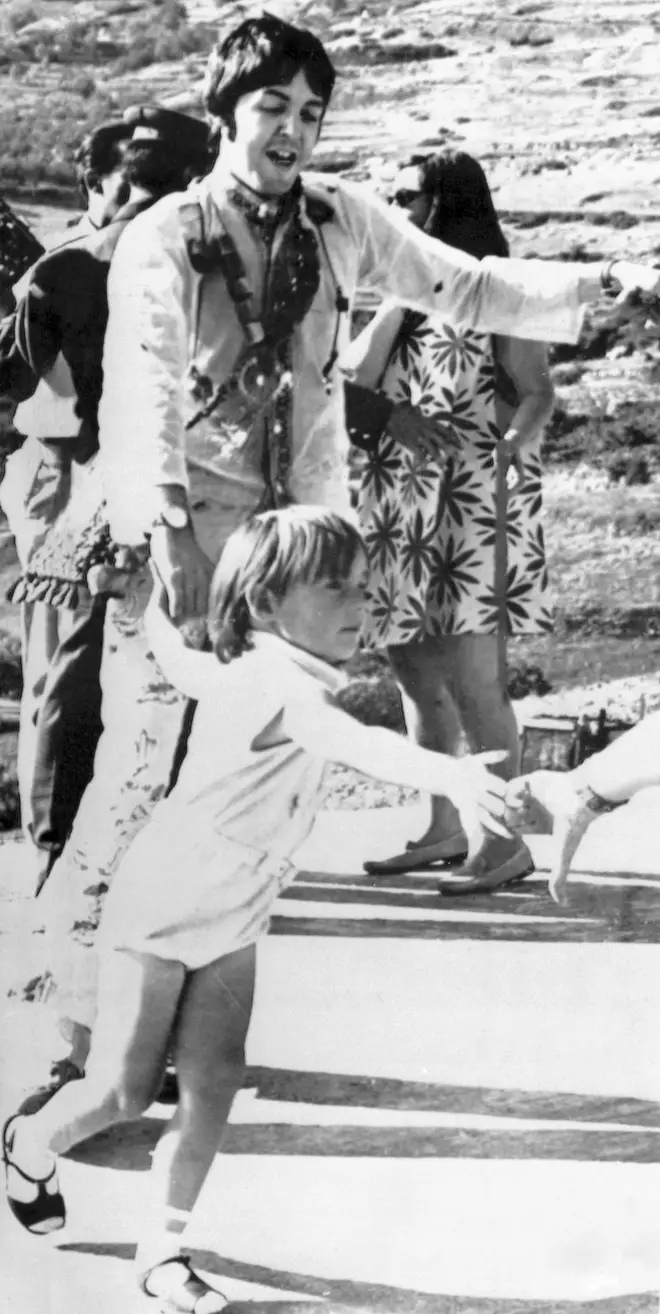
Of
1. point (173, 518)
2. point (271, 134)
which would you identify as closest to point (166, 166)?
point (271, 134)

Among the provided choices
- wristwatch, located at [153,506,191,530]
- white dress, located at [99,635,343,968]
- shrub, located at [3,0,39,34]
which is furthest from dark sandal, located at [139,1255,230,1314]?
shrub, located at [3,0,39,34]

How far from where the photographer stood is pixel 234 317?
3.04 metres

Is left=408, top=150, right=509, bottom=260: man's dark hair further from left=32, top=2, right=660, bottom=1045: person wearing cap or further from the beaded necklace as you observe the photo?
the beaded necklace

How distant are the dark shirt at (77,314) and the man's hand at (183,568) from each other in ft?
0.74

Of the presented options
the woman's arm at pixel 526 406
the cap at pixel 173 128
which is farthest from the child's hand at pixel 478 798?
the cap at pixel 173 128

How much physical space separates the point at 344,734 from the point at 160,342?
2.46 feet

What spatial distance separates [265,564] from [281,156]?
72cm

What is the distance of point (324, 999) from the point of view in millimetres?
3162

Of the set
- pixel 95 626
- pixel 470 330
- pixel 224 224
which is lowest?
pixel 95 626

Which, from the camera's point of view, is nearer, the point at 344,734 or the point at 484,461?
the point at 344,734

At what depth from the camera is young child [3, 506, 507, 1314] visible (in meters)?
2.98

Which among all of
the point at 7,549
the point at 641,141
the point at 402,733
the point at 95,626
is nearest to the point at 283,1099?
the point at 402,733

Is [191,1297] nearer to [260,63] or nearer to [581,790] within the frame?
[581,790]

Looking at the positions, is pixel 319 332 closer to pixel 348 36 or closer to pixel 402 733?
pixel 348 36
